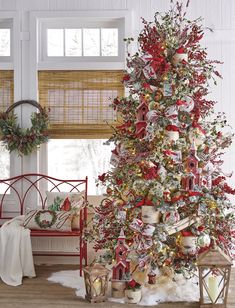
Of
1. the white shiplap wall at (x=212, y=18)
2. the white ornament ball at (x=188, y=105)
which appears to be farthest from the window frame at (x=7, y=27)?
the white ornament ball at (x=188, y=105)

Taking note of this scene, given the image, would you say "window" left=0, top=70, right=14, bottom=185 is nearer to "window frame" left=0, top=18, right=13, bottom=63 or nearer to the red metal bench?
"window frame" left=0, top=18, right=13, bottom=63

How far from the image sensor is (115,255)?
4629mm

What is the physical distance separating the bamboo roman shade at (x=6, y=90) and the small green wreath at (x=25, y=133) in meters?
0.16

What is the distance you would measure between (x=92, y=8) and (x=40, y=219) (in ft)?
7.51

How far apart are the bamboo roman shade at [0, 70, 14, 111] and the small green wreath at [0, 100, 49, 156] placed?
0.16 m

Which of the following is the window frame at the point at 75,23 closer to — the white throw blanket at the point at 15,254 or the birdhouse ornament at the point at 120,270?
the white throw blanket at the point at 15,254

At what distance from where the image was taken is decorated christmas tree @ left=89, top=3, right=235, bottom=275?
4445 millimetres

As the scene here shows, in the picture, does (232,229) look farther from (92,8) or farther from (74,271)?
(92,8)

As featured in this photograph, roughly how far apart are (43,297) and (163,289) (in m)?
1.01

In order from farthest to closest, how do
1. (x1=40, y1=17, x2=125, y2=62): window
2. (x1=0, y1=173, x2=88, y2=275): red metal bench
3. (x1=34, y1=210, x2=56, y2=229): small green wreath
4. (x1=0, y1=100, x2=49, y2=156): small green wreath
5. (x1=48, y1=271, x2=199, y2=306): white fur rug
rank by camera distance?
(x1=40, y1=17, x2=125, y2=62): window → (x1=0, y1=173, x2=88, y2=275): red metal bench → (x1=0, y1=100, x2=49, y2=156): small green wreath → (x1=34, y1=210, x2=56, y2=229): small green wreath → (x1=48, y1=271, x2=199, y2=306): white fur rug

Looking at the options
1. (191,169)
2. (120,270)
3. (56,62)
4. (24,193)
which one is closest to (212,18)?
(56,62)

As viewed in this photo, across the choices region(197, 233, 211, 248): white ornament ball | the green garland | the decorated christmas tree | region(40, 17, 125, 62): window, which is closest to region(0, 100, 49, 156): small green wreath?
the green garland

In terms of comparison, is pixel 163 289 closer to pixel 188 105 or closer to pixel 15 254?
pixel 15 254

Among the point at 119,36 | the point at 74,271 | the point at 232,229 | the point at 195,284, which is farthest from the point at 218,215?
the point at 119,36
